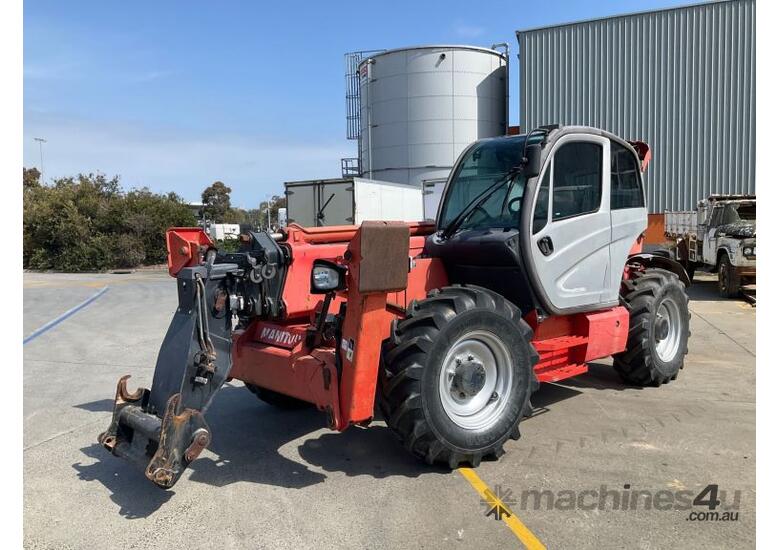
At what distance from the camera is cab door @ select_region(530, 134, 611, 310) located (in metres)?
5.56

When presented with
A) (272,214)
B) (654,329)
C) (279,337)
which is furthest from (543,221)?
(272,214)

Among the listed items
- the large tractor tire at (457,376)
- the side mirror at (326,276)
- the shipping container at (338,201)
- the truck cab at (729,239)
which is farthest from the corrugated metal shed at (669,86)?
the side mirror at (326,276)

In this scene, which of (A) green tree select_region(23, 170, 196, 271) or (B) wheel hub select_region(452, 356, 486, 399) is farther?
(A) green tree select_region(23, 170, 196, 271)

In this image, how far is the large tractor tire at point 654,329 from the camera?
22.1 ft

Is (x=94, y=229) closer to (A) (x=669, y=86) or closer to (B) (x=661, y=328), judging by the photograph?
(A) (x=669, y=86)

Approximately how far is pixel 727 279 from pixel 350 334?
13406 mm

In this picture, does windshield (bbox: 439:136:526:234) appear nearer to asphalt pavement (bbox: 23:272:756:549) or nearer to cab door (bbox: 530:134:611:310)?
cab door (bbox: 530:134:611:310)

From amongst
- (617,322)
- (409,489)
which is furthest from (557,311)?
(409,489)

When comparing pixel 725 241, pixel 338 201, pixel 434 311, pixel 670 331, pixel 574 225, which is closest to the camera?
pixel 434 311

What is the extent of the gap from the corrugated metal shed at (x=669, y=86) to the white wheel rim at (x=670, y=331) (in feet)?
55.4

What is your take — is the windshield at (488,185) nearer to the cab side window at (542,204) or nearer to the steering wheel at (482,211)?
the steering wheel at (482,211)

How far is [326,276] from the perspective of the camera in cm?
440

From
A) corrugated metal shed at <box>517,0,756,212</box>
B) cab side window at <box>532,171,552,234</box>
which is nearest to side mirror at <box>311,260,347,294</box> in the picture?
cab side window at <box>532,171,552,234</box>

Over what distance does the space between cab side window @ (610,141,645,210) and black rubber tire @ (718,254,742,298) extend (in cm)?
939
